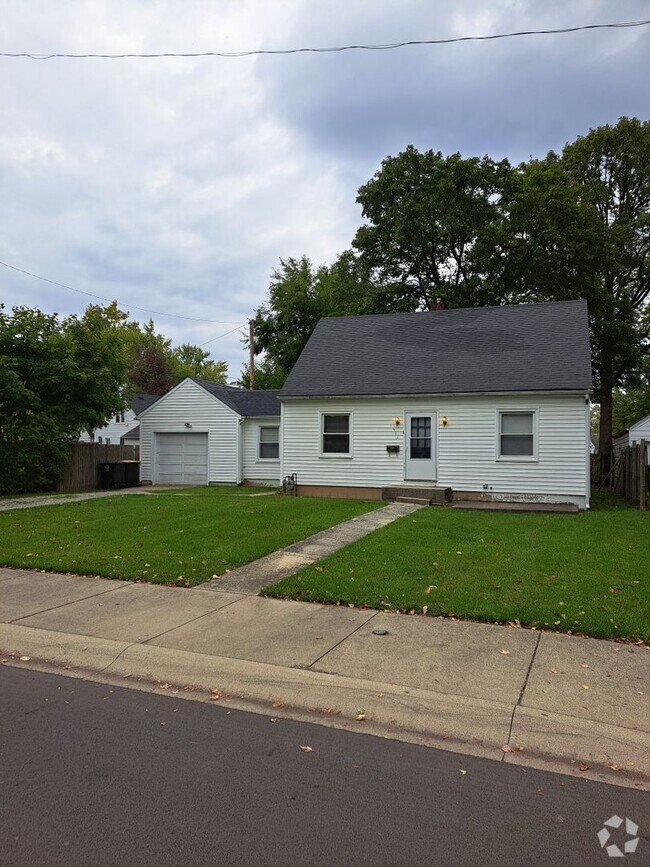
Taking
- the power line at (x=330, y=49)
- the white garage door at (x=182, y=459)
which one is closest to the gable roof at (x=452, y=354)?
the white garage door at (x=182, y=459)

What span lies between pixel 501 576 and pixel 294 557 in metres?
2.96

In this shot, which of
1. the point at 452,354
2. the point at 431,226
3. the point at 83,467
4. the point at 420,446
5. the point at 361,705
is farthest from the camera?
the point at 431,226

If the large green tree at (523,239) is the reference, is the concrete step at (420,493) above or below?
below

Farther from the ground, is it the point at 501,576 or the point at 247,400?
the point at 247,400

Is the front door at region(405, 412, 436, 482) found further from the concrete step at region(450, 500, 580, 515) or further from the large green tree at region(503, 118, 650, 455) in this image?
the large green tree at region(503, 118, 650, 455)

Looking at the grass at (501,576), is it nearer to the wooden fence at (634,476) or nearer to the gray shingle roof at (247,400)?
the wooden fence at (634,476)

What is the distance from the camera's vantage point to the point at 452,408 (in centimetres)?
1625

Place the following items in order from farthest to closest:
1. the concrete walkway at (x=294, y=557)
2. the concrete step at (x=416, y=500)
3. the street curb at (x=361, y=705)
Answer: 1. the concrete step at (x=416, y=500)
2. the concrete walkway at (x=294, y=557)
3. the street curb at (x=361, y=705)

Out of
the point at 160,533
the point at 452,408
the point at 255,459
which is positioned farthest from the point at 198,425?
the point at 160,533

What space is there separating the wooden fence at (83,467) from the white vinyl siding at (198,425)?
1.78 meters

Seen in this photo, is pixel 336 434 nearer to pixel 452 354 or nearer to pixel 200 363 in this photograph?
pixel 452 354

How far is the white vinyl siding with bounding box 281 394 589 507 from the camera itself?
15.2m

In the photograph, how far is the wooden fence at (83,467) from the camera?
2059 centimetres

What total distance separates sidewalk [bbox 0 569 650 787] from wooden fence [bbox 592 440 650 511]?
441 inches
